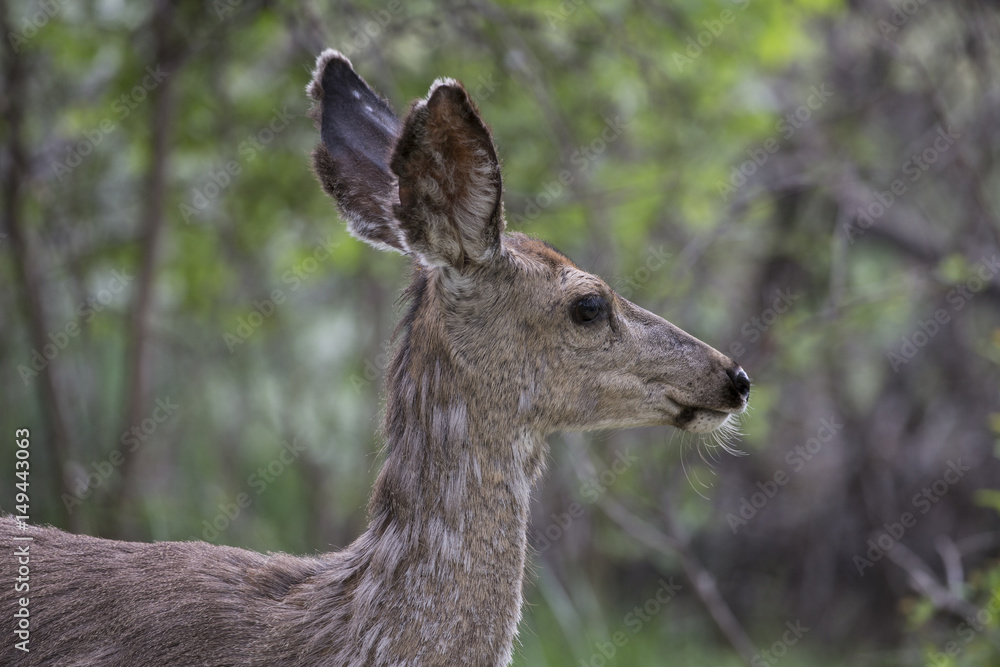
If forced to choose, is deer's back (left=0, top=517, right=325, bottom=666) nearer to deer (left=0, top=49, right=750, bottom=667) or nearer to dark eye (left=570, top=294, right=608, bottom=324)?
deer (left=0, top=49, right=750, bottom=667)

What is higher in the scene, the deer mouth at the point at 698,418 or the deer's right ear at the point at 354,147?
the deer's right ear at the point at 354,147

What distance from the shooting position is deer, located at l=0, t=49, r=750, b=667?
136 inches

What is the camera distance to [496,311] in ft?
12.3

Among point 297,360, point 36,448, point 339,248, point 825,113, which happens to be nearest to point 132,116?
point 339,248

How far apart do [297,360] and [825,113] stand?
5.55 m

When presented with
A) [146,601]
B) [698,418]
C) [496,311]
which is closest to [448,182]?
[496,311]

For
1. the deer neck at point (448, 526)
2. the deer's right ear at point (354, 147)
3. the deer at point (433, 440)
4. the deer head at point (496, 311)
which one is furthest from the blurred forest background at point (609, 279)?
the deer neck at point (448, 526)

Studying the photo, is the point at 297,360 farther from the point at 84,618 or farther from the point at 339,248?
the point at 84,618

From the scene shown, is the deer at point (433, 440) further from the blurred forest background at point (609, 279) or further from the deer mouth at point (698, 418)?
the blurred forest background at point (609, 279)

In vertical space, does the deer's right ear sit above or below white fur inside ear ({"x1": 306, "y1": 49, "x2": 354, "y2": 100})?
below

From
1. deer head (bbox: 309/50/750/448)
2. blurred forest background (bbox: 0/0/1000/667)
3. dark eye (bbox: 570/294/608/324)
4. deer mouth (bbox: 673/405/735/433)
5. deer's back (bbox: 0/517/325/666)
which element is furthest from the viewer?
blurred forest background (bbox: 0/0/1000/667)

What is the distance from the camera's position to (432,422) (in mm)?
3664

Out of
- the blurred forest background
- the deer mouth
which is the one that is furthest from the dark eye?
the blurred forest background

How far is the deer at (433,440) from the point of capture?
345cm
